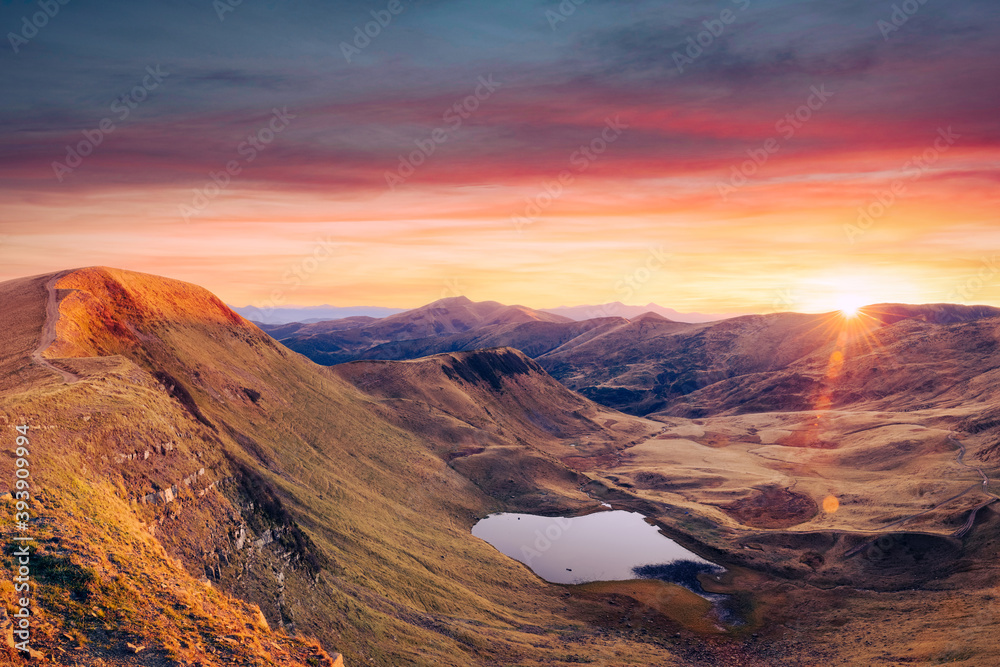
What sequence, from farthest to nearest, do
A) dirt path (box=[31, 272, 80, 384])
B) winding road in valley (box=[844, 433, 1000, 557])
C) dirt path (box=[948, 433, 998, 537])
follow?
winding road in valley (box=[844, 433, 1000, 557])
dirt path (box=[948, 433, 998, 537])
dirt path (box=[31, 272, 80, 384])

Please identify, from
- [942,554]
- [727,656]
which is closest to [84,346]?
[727,656]

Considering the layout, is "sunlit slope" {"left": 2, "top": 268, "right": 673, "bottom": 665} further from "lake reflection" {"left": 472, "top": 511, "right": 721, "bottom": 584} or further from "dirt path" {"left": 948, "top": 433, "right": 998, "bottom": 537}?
"dirt path" {"left": 948, "top": 433, "right": 998, "bottom": 537}

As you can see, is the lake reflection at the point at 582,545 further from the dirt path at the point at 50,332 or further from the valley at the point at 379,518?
the dirt path at the point at 50,332

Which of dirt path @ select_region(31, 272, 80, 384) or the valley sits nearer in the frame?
the valley

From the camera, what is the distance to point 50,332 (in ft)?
164

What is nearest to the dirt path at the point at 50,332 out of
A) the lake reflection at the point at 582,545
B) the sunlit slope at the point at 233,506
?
the sunlit slope at the point at 233,506

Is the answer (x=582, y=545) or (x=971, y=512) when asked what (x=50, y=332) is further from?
(x=971, y=512)

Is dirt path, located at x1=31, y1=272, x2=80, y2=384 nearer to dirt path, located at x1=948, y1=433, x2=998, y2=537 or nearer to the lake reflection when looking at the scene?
the lake reflection

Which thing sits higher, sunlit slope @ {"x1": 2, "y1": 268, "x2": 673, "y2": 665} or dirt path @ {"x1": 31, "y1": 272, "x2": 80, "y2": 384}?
dirt path @ {"x1": 31, "y1": 272, "x2": 80, "y2": 384}

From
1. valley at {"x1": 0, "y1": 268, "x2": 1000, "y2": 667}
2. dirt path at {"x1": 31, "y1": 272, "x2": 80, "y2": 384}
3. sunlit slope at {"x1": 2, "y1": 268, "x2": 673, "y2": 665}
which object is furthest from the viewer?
dirt path at {"x1": 31, "y1": 272, "x2": 80, "y2": 384}

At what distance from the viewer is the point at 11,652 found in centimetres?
1546

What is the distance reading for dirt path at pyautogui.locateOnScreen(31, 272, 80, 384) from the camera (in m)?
39.0

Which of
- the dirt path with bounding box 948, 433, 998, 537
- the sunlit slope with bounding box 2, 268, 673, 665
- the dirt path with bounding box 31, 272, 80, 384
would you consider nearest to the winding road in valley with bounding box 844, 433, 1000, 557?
the dirt path with bounding box 948, 433, 998, 537

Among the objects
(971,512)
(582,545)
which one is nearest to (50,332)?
(582,545)
